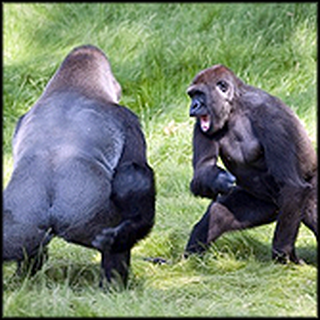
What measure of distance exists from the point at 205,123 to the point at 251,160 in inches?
11.8

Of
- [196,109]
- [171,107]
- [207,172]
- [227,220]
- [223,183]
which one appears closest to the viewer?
[223,183]

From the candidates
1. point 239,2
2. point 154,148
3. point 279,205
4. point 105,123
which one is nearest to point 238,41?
point 239,2

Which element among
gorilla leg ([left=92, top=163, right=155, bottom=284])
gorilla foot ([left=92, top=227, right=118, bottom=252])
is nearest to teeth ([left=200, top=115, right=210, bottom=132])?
gorilla leg ([left=92, top=163, right=155, bottom=284])

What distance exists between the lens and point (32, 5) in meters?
7.45

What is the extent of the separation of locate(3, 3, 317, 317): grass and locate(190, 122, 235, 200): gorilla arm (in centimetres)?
39

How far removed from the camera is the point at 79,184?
353 centimetres

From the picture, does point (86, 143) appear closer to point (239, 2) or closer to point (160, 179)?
point (160, 179)

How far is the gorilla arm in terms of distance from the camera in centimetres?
392

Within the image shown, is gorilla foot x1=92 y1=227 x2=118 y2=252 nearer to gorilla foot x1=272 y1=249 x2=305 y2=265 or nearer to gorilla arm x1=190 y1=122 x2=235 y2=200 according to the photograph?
gorilla arm x1=190 y1=122 x2=235 y2=200

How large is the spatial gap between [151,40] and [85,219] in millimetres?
3461

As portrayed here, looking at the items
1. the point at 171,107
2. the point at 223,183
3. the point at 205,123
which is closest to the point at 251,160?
the point at 205,123

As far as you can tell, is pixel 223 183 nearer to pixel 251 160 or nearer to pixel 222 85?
A: pixel 251 160

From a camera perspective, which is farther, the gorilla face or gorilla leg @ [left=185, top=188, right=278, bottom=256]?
gorilla leg @ [left=185, top=188, right=278, bottom=256]

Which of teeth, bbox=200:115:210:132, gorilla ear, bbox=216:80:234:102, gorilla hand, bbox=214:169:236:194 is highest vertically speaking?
gorilla ear, bbox=216:80:234:102
